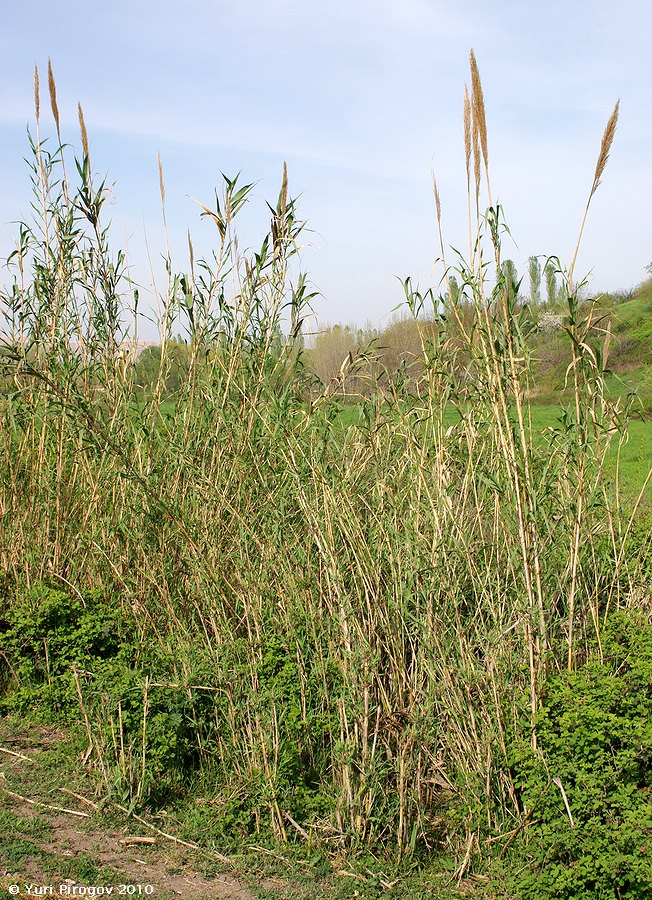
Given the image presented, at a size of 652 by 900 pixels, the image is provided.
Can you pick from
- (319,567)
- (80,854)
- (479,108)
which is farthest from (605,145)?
(80,854)

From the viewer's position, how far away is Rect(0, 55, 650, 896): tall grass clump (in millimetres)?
3334

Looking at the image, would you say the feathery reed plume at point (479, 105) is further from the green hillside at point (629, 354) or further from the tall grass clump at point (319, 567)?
the green hillside at point (629, 354)

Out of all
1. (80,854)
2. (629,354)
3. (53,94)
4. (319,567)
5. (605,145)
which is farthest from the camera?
→ (629,354)

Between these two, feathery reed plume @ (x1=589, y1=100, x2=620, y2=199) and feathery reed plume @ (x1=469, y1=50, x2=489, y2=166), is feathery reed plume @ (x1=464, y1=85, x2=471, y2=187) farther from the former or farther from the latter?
feathery reed plume @ (x1=589, y1=100, x2=620, y2=199)

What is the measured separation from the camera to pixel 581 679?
3.20m

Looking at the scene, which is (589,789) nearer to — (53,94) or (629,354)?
(53,94)

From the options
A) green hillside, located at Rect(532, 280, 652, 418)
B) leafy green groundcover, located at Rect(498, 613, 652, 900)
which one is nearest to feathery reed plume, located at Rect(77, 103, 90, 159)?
leafy green groundcover, located at Rect(498, 613, 652, 900)

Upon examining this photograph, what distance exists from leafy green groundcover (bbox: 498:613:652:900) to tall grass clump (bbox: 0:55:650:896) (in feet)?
0.12

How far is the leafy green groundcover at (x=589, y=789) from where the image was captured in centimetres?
289

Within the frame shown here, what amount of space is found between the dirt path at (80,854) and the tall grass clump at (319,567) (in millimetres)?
195

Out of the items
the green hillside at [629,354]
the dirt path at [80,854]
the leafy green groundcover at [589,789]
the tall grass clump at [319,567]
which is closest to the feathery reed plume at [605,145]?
the tall grass clump at [319,567]

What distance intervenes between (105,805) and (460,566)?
1843 millimetres

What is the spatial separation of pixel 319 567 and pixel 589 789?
1.48m

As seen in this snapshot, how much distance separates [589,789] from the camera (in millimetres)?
3027
